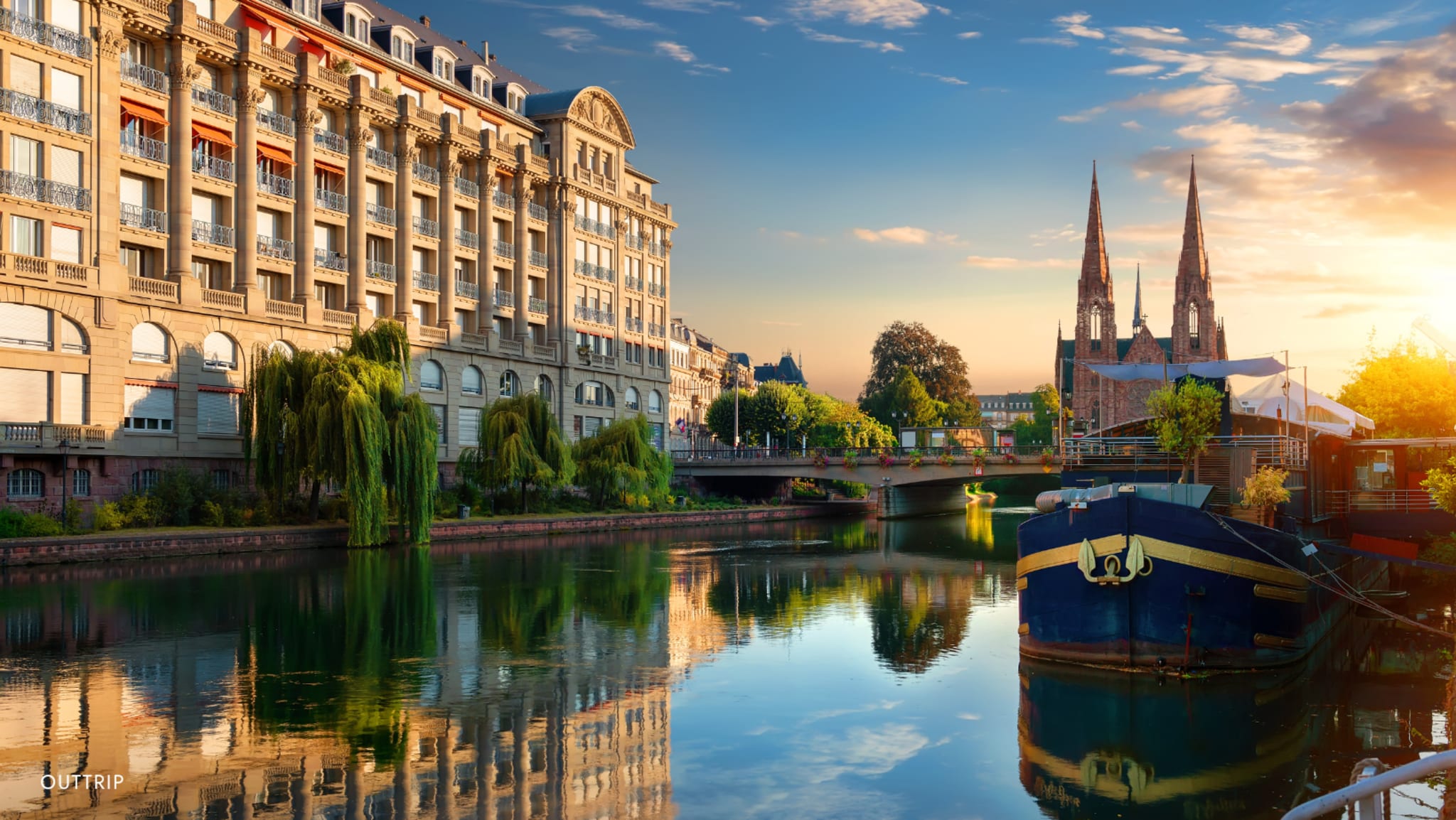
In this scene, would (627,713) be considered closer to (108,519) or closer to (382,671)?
(382,671)

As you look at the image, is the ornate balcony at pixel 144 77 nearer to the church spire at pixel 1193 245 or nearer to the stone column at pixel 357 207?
the stone column at pixel 357 207

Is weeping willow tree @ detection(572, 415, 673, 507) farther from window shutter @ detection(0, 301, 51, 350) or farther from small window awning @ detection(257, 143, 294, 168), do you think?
window shutter @ detection(0, 301, 51, 350)

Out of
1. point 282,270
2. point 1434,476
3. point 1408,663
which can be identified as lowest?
point 1408,663

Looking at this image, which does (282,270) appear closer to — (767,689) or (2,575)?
(2,575)

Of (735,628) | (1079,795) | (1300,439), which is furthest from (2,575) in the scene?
(1300,439)

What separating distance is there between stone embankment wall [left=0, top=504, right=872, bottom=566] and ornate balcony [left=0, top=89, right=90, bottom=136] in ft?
53.5

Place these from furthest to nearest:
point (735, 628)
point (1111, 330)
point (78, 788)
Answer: point (1111, 330) < point (735, 628) < point (78, 788)

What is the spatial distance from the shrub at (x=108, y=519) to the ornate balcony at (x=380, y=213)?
77.2 feet

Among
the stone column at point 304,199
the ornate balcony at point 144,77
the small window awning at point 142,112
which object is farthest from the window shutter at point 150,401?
the ornate balcony at point 144,77

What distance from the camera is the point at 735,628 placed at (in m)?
27.6

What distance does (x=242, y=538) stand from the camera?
43.3 m

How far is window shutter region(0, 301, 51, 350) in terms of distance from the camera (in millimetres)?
43375

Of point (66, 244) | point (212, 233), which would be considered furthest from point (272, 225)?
point (66, 244)

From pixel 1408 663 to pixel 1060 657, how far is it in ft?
26.1
